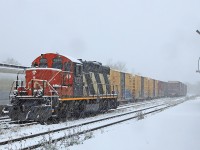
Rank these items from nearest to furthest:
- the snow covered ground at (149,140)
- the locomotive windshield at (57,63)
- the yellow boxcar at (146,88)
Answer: the snow covered ground at (149,140), the locomotive windshield at (57,63), the yellow boxcar at (146,88)

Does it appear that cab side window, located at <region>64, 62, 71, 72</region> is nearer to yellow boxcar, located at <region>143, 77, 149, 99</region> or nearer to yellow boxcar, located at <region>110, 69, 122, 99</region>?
yellow boxcar, located at <region>110, 69, 122, 99</region>

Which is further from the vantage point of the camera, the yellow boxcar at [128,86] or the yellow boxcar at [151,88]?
the yellow boxcar at [151,88]

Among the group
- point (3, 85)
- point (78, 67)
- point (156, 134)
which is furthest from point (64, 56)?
point (156, 134)

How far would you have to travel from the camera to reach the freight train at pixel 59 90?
12.7m

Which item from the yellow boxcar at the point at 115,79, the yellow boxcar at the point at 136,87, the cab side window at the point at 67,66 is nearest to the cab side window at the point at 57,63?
the cab side window at the point at 67,66

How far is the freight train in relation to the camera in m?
12.7

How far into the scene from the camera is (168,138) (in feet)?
29.3

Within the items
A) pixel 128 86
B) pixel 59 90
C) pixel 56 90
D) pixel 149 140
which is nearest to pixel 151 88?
A: pixel 128 86

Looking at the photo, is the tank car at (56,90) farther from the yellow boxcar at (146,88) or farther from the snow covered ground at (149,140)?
the yellow boxcar at (146,88)

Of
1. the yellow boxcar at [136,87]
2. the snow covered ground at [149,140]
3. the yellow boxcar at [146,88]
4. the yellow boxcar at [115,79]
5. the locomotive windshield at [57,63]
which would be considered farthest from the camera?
the yellow boxcar at [146,88]

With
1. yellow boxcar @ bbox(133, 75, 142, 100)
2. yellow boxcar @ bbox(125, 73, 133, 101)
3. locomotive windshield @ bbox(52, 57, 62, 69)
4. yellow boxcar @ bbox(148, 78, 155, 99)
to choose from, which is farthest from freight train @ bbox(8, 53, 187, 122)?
yellow boxcar @ bbox(148, 78, 155, 99)

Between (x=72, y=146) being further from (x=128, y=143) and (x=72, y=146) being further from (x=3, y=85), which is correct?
(x=3, y=85)

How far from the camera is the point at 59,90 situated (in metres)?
14.3

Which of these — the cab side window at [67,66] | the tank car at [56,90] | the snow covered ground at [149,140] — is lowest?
the snow covered ground at [149,140]
